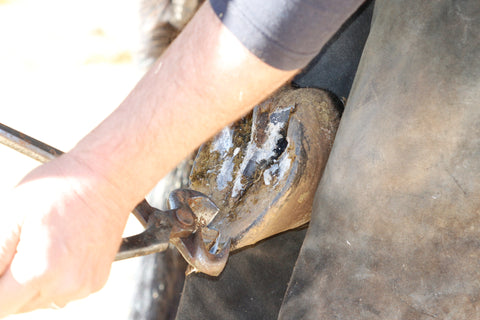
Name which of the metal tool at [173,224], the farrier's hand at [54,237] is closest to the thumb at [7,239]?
the farrier's hand at [54,237]

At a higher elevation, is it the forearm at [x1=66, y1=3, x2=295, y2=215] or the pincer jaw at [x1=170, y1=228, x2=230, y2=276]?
the forearm at [x1=66, y1=3, x2=295, y2=215]

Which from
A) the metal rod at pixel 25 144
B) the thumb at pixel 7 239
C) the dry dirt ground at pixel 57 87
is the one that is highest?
the thumb at pixel 7 239

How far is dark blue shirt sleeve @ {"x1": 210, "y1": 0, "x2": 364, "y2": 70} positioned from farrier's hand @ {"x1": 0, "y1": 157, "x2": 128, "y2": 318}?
0.72 ft

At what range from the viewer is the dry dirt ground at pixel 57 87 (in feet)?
5.20

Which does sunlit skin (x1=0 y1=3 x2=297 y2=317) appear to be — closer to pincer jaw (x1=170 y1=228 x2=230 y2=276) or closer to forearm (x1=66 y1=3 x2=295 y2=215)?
forearm (x1=66 y1=3 x2=295 y2=215)

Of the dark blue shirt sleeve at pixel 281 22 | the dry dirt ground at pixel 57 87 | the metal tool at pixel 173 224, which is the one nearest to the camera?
the dark blue shirt sleeve at pixel 281 22

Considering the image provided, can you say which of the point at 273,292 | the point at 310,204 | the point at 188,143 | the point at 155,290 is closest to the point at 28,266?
the point at 188,143

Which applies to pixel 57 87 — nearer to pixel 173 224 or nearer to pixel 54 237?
pixel 173 224

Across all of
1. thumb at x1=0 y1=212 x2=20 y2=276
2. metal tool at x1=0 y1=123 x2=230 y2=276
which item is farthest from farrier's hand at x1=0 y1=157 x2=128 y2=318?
metal tool at x1=0 y1=123 x2=230 y2=276

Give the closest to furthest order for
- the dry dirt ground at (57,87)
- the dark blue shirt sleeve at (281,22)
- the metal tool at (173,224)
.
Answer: the dark blue shirt sleeve at (281,22)
the metal tool at (173,224)
the dry dirt ground at (57,87)

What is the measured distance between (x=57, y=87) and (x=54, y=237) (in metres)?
1.22

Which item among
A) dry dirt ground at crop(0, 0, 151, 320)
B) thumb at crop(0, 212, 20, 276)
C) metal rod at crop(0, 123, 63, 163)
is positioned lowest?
dry dirt ground at crop(0, 0, 151, 320)

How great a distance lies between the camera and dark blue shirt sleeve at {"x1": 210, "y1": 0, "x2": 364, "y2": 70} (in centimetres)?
52

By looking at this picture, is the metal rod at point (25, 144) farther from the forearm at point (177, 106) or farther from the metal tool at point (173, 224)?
the forearm at point (177, 106)
